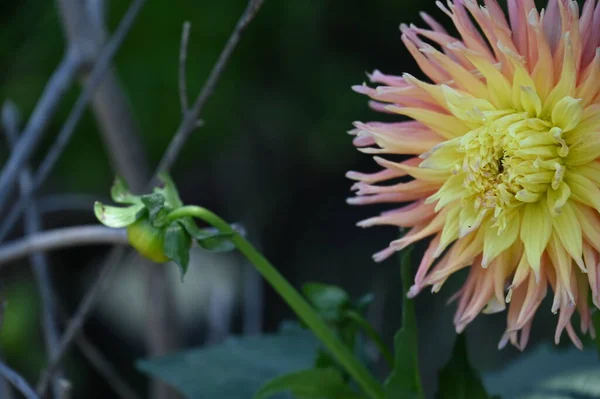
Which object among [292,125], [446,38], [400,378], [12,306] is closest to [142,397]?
[12,306]

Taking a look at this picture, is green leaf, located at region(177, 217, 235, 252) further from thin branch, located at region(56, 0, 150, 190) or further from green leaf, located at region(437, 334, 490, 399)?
thin branch, located at region(56, 0, 150, 190)

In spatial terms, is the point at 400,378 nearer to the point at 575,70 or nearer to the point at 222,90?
the point at 575,70

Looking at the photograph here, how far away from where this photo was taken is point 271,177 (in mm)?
1296

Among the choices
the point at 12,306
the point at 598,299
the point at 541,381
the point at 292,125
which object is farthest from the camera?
the point at 292,125

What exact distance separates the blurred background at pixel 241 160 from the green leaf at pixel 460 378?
473 millimetres

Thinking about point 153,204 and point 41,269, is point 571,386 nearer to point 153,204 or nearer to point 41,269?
point 153,204

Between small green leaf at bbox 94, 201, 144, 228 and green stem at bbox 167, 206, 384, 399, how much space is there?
2 centimetres

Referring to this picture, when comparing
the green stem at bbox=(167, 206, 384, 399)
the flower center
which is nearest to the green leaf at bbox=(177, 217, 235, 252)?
the green stem at bbox=(167, 206, 384, 399)

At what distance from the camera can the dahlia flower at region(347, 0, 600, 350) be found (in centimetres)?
34

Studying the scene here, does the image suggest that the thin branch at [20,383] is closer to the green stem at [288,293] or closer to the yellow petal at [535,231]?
the green stem at [288,293]

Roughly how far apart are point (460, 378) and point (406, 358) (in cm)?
4

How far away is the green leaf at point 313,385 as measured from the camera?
17.7 inches

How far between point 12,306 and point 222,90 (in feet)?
1.32

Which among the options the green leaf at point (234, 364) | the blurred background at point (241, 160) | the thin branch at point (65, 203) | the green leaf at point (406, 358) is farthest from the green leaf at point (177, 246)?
the blurred background at point (241, 160)
